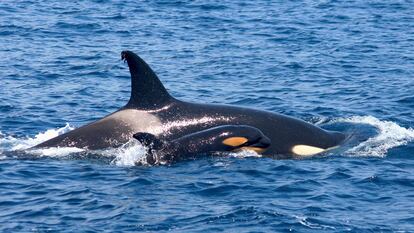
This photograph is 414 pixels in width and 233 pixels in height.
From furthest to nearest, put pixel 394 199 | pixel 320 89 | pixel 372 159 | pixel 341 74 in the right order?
pixel 341 74
pixel 320 89
pixel 372 159
pixel 394 199

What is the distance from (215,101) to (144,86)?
6.50 m

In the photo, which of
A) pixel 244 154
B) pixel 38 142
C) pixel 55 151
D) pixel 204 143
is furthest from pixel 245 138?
pixel 38 142

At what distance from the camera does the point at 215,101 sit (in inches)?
1118

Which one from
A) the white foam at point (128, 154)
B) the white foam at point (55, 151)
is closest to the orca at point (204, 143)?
the white foam at point (128, 154)

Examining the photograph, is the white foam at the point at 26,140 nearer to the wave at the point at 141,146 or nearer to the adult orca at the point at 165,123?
the wave at the point at 141,146

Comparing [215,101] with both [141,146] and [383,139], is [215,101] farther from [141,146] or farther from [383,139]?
[141,146]

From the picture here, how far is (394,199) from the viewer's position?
1866cm

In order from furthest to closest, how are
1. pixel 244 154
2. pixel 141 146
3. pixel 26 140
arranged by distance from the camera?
pixel 26 140
pixel 244 154
pixel 141 146

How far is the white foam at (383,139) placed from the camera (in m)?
22.5

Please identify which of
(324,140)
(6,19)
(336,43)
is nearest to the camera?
(324,140)

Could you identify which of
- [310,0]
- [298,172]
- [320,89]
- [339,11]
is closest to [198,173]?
[298,172]

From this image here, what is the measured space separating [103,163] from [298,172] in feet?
13.6

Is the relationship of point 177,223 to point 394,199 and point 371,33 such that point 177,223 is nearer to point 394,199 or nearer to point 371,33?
point 394,199

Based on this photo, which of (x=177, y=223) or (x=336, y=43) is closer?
(x=177, y=223)
